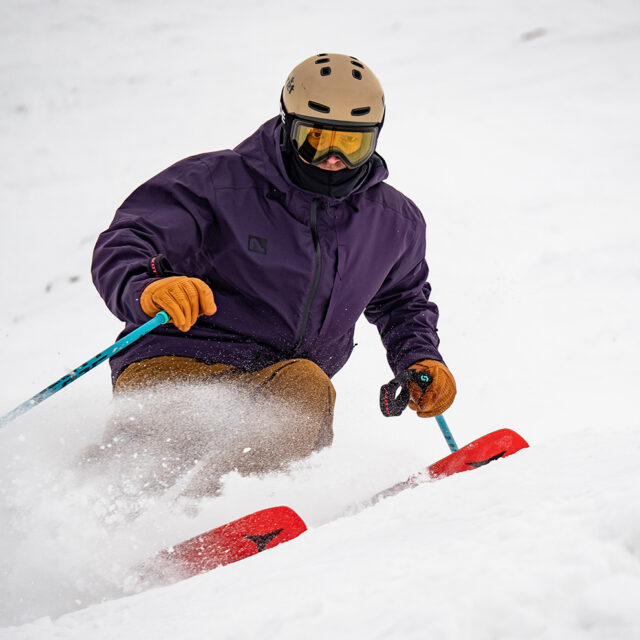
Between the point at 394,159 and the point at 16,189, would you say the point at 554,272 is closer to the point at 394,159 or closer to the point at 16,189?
the point at 394,159

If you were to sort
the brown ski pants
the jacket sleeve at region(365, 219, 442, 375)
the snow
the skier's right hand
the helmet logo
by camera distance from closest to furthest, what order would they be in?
the snow
the skier's right hand
the brown ski pants
the helmet logo
the jacket sleeve at region(365, 219, 442, 375)

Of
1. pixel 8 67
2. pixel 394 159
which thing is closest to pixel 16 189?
pixel 8 67

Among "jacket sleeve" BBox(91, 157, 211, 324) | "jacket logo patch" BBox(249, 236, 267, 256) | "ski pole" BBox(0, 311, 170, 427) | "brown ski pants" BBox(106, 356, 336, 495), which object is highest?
"jacket sleeve" BBox(91, 157, 211, 324)

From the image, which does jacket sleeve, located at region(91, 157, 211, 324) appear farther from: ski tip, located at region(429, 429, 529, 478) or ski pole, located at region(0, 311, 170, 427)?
ski tip, located at region(429, 429, 529, 478)

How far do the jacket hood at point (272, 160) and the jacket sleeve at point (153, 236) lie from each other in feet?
0.72

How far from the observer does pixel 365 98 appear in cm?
263

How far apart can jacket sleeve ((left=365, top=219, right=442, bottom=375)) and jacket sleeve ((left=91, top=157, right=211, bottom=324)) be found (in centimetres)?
102

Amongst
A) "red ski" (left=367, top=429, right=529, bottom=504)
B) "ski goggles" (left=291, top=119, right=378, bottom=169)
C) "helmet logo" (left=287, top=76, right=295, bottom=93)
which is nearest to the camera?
"ski goggles" (left=291, top=119, right=378, bottom=169)

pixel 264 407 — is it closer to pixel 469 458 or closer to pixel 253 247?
pixel 253 247

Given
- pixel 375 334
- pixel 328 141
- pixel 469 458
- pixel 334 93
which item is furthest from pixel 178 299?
pixel 375 334

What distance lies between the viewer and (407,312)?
321cm

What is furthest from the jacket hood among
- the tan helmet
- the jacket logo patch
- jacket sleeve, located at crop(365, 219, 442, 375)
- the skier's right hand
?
the skier's right hand

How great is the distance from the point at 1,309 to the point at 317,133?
462cm

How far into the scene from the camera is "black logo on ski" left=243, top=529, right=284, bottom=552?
2.20 metres
